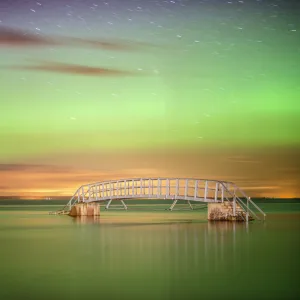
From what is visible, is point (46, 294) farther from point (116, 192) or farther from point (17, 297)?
point (116, 192)

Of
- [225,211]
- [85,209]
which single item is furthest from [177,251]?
A: [85,209]

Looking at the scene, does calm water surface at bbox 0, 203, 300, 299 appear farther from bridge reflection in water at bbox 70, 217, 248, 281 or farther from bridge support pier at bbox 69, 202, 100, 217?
bridge support pier at bbox 69, 202, 100, 217

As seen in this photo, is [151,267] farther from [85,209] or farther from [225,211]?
[85,209]

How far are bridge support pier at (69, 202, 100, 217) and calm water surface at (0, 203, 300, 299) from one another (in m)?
18.1

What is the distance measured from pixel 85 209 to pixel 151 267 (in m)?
29.7

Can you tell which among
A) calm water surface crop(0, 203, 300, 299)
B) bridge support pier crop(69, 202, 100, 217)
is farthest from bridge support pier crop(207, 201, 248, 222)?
bridge support pier crop(69, 202, 100, 217)

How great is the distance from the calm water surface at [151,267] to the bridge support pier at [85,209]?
18143 mm

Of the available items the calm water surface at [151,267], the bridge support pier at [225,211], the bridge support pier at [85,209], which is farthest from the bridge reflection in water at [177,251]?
the bridge support pier at [85,209]

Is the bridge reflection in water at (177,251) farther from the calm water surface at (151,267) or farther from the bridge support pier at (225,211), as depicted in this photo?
the bridge support pier at (225,211)

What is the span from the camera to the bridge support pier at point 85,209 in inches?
1881

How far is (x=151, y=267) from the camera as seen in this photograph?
61.6 ft

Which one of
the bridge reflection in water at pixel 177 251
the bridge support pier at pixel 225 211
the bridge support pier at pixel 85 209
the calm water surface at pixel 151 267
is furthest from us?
the bridge support pier at pixel 85 209

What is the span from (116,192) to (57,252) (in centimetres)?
1698

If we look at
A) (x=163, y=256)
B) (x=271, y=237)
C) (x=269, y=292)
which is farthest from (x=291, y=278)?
(x=271, y=237)
